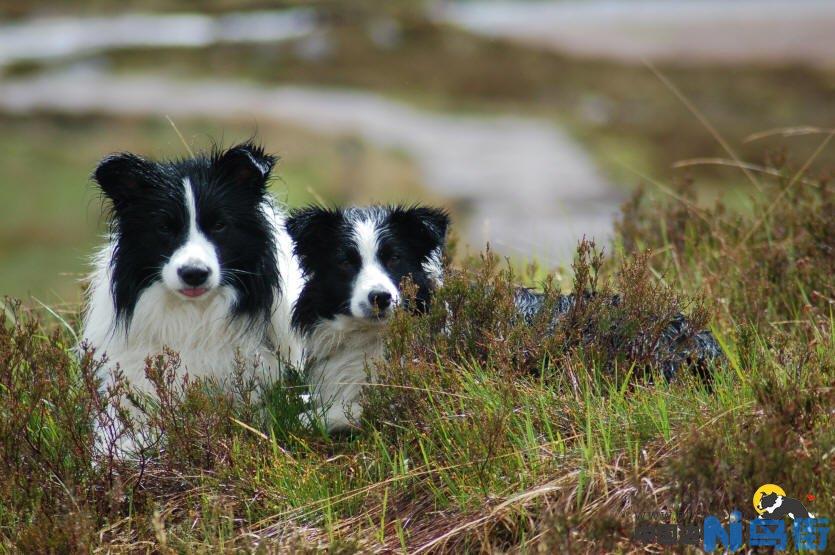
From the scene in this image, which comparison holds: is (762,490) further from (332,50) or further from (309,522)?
(332,50)

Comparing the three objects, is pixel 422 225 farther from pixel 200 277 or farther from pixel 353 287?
pixel 200 277

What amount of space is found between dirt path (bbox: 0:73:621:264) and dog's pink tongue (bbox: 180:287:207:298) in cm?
1090

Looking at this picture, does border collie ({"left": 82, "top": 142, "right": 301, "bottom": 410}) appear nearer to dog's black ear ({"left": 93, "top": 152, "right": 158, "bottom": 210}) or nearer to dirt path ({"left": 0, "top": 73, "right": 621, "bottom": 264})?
dog's black ear ({"left": 93, "top": 152, "right": 158, "bottom": 210})

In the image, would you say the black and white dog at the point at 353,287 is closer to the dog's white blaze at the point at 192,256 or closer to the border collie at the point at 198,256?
the border collie at the point at 198,256

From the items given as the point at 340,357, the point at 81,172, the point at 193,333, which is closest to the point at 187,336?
the point at 193,333

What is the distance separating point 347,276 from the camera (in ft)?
16.8

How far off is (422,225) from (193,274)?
40.6 inches

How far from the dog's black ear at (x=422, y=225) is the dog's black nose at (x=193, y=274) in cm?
86

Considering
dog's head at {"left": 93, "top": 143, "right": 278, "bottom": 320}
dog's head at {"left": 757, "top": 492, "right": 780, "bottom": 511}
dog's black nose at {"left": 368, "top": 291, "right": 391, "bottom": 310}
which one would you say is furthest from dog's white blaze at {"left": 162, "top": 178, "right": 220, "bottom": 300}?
dog's head at {"left": 757, "top": 492, "right": 780, "bottom": 511}

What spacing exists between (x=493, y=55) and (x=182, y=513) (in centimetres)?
2871

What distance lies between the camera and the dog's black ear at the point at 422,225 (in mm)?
5230

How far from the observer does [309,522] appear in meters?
4.46

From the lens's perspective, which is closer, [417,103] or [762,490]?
[762,490]

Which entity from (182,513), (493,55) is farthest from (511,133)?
(182,513)
